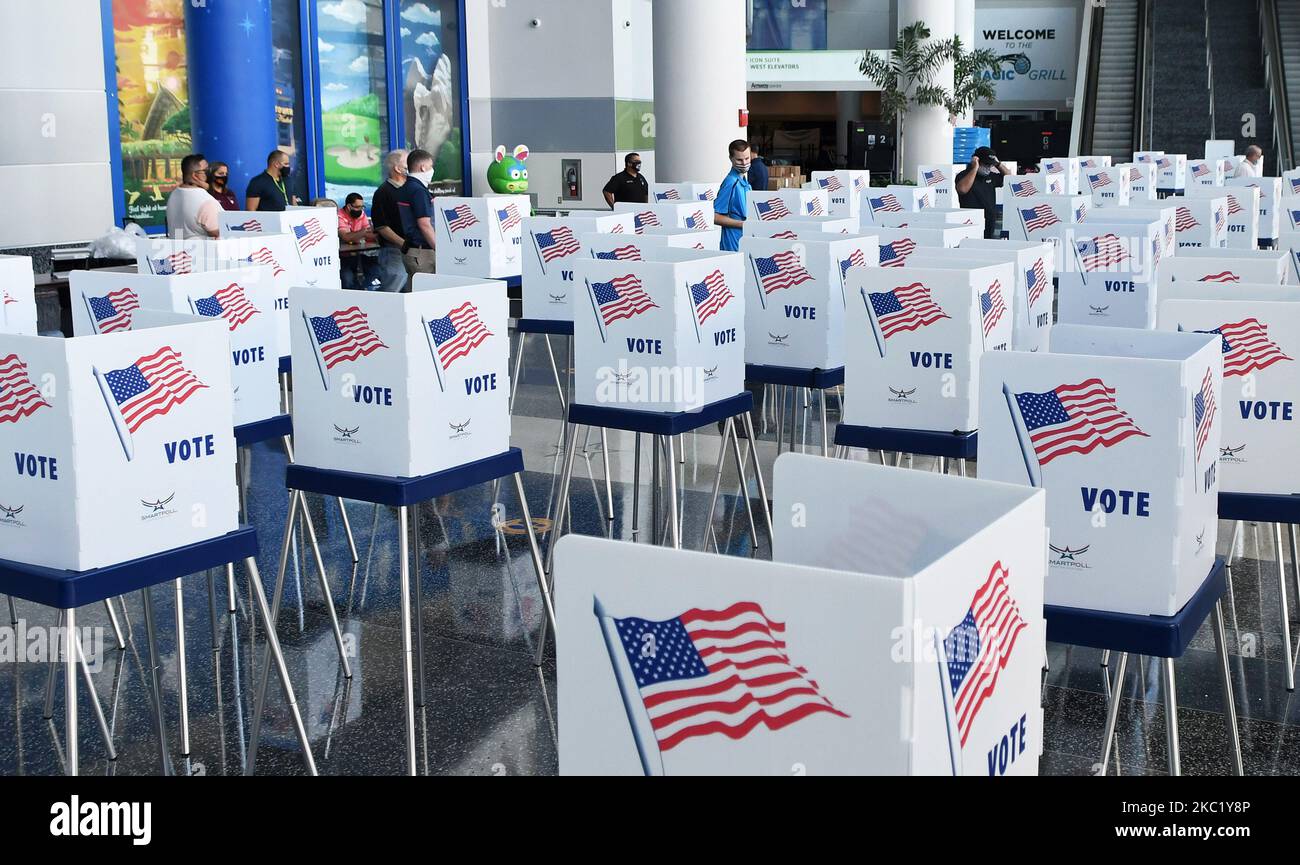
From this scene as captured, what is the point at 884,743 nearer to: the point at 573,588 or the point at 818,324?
the point at 573,588

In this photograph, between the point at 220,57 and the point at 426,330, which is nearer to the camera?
the point at 426,330

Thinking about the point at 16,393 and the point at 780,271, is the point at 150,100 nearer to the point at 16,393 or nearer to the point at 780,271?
the point at 780,271

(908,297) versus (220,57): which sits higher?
(220,57)

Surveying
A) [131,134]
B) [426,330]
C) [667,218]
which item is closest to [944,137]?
[131,134]

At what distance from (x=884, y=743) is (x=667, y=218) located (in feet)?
23.7

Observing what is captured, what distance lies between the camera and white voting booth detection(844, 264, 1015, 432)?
14.7 feet

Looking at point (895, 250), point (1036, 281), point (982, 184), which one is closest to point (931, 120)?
point (982, 184)

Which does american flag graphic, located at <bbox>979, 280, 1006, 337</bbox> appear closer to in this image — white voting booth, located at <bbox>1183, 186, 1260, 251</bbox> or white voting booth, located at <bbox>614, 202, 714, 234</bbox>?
white voting booth, located at <bbox>614, 202, 714, 234</bbox>

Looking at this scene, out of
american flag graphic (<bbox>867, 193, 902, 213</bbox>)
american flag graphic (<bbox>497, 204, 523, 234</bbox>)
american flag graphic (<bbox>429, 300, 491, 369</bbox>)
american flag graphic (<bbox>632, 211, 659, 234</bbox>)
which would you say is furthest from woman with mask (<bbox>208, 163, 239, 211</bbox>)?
→ american flag graphic (<bbox>429, 300, 491, 369</bbox>)

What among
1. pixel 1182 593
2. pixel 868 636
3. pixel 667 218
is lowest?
pixel 1182 593

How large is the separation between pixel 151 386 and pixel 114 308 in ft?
6.02

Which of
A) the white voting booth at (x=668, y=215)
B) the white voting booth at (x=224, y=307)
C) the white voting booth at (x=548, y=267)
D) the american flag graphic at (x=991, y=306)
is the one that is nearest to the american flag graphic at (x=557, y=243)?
the white voting booth at (x=548, y=267)

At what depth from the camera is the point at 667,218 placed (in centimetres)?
882

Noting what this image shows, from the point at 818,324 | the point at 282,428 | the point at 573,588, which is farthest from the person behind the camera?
the point at 818,324
